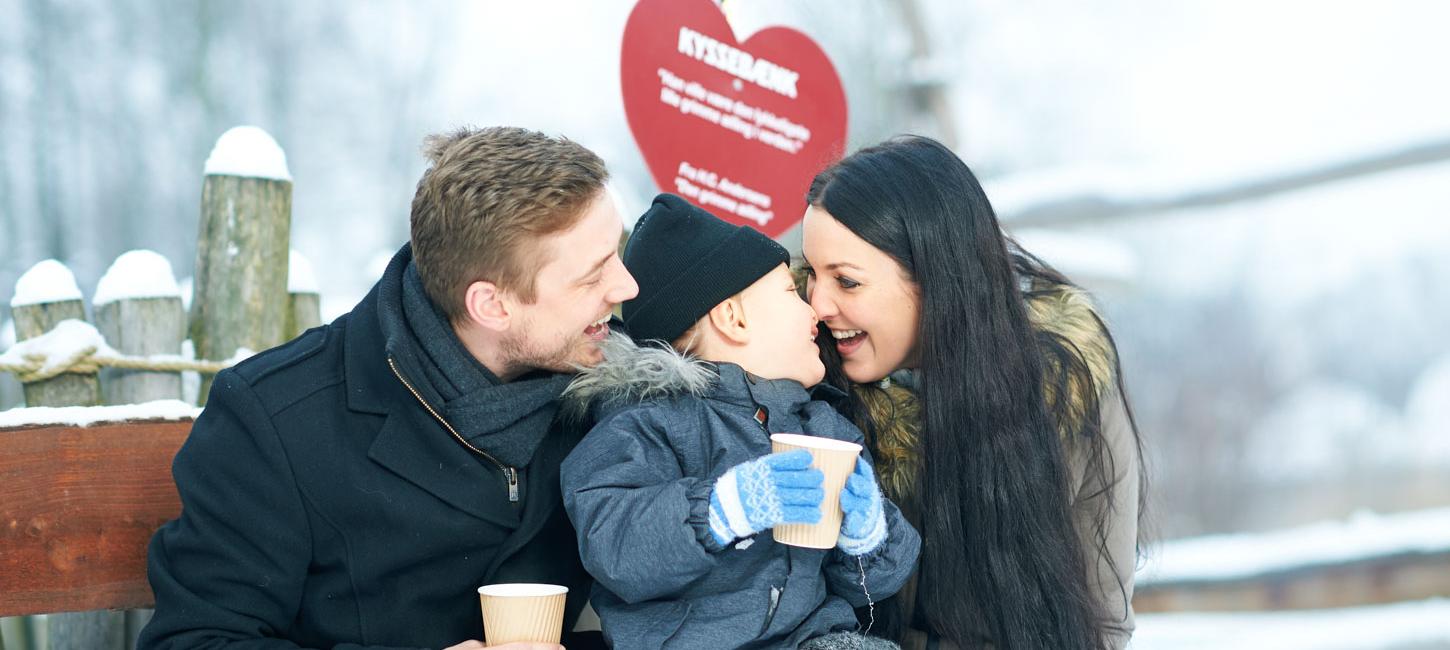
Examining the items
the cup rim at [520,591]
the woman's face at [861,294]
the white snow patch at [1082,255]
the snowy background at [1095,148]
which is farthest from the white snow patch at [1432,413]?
the cup rim at [520,591]

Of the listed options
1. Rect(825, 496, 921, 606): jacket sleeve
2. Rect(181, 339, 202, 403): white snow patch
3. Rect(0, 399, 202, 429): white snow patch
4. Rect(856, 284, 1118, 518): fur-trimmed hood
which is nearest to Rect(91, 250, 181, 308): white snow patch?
Rect(181, 339, 202, 403): white snow patch

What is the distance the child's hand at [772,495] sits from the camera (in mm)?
1845

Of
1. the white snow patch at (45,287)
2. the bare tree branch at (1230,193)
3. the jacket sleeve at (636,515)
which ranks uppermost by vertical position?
the bare tree branch at (1230,193)

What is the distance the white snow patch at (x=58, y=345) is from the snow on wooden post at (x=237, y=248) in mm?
319

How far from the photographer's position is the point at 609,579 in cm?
200

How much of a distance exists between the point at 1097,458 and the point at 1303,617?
13.4 feet

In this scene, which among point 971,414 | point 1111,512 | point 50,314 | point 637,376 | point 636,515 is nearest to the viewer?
point 636,515

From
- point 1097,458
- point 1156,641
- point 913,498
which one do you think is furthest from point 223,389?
point 1156,641

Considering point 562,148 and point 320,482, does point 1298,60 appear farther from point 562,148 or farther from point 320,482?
point 320,482

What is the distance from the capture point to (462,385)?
2279mm

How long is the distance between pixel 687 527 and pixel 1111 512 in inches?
43.6

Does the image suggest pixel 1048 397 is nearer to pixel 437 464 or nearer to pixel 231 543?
pixel 437 464

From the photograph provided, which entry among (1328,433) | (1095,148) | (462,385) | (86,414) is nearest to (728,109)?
(462,385)

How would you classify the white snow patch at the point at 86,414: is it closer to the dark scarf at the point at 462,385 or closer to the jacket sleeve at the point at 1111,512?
the dark scarf at the point at 462,385
